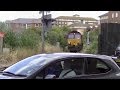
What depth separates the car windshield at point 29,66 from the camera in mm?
5469

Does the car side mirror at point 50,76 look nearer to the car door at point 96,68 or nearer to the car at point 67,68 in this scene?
the car at point 67,68

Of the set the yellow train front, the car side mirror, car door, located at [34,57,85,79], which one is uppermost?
car door, located at [34,57,85,79]

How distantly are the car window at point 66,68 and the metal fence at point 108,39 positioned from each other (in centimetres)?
946

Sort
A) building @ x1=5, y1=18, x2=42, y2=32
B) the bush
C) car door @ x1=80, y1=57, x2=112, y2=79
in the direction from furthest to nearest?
building @ x1=5, y1=18, x2=42, y2=32
the bush
car door @ x1=80, y1=57, x2=112, y2=79

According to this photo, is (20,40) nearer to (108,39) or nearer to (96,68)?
(108,39)

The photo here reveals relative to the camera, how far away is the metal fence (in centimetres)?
1506

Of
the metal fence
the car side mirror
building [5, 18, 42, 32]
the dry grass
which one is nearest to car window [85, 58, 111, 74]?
the car side mirror

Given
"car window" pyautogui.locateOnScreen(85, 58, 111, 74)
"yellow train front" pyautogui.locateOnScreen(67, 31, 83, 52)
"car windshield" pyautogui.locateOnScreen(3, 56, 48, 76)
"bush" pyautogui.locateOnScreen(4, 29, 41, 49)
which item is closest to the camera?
"car windshield" pyautogui.locateOnScreen(3, 56, 48, 76)

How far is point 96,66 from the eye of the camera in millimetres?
5824

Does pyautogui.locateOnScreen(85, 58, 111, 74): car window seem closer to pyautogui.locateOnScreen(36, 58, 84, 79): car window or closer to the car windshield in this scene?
pyautogui.locateOnScreen(36, 58, 84, 79): car window

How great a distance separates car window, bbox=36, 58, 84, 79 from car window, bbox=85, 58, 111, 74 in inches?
4.9
